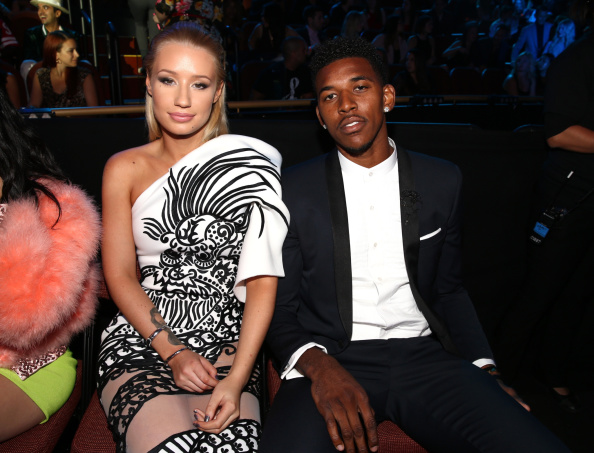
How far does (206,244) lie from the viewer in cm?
179

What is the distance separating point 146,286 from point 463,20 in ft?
32.4

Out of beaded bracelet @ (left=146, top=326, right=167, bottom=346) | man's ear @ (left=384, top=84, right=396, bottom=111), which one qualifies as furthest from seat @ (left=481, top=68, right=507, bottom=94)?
beaded bracelet @ (left=146, top=326, right=167, bottom=346)

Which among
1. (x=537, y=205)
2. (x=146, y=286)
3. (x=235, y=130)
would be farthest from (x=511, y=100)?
(x=146, y=286)

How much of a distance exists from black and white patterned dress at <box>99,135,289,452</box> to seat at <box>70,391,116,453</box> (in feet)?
0.32

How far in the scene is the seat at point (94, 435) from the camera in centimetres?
154

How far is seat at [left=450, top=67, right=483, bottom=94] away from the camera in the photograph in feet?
22.0

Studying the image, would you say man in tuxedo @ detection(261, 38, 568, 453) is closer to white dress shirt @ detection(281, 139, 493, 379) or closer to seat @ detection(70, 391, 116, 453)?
white dress shirt @ detection(281, 139, 493, 379)

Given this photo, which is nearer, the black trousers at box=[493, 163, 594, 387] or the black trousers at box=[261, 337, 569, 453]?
the black trousers at box=[261, 337, 569, 453]

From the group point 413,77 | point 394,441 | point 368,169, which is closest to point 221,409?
point 394,441

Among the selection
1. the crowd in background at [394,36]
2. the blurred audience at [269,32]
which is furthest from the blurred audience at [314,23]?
the blurred audience at [269,32]

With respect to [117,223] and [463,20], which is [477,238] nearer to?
[117,223]

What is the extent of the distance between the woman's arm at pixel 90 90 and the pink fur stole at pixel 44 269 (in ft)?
9.12

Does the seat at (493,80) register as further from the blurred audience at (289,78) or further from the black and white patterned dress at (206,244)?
the black and white patterned dress at (206,244)

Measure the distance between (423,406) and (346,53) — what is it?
48.6 inches
